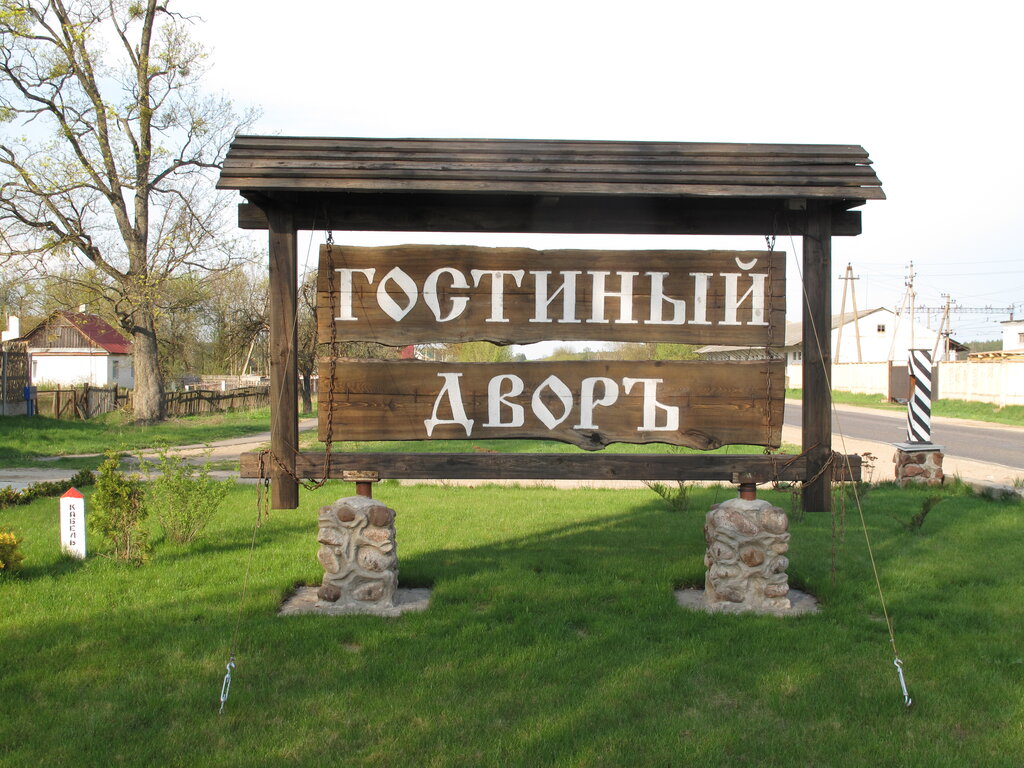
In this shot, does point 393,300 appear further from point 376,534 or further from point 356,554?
point 356,554

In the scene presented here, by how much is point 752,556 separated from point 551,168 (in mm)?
3096

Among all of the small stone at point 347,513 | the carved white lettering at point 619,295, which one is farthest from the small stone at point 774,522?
the small stone at point 347,513

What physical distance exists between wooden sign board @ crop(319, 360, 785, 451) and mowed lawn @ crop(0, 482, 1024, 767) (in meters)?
1.27

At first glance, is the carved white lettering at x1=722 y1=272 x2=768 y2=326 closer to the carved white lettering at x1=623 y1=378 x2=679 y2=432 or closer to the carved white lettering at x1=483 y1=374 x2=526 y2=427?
the carved white lettering at x1=623 y1=378 x2=679 y2=432

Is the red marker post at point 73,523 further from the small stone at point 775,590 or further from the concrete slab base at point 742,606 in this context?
the small stone at point 775,590

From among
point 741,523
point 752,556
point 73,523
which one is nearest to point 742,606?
point 752,556

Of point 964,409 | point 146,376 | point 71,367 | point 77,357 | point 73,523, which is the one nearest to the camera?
point 73,523

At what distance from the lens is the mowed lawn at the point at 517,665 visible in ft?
11.8

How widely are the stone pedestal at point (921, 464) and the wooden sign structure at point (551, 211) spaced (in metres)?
6.73

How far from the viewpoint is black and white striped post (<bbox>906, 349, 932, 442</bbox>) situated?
38.2ft

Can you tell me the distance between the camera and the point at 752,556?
5.52m

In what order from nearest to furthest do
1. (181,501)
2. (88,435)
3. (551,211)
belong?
(551,211) → (181,501) → (88,435)

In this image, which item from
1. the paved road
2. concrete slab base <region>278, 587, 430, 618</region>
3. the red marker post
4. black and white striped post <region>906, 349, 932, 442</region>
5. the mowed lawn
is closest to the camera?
the mowed lawn

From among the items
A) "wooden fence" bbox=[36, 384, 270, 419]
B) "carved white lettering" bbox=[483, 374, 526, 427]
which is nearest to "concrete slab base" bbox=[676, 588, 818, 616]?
"carved white lettering" bbox=[483, 374, 526, 427]
